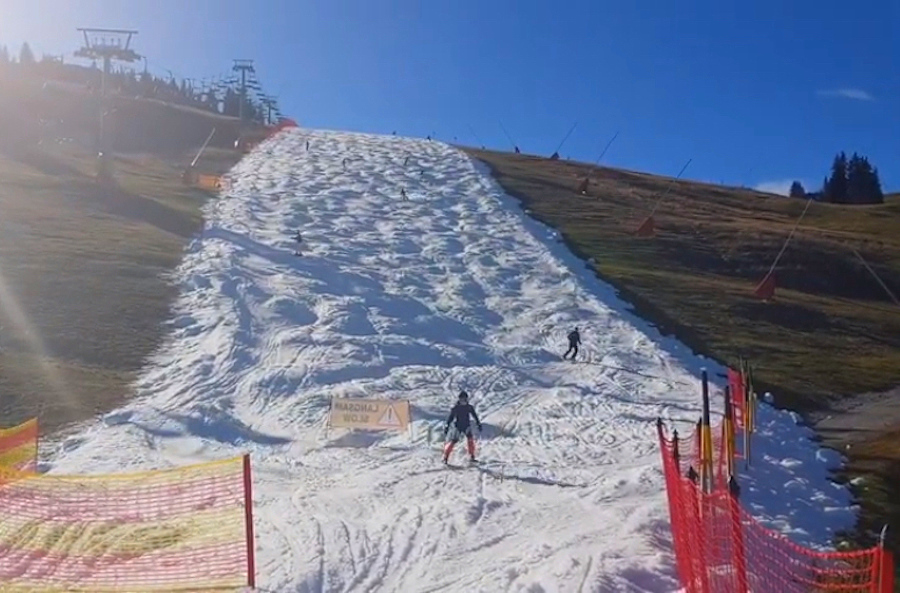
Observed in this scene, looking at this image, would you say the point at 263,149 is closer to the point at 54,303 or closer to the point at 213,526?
the point at 54,303

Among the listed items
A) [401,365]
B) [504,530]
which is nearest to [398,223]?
[401,365]

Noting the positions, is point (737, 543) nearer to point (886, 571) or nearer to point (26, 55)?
point (886, 571)

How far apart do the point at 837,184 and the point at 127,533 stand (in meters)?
114

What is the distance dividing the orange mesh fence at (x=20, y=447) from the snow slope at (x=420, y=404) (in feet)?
2.02

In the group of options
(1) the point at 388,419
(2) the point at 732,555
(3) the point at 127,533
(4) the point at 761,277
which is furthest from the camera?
(4) the point at 761,277

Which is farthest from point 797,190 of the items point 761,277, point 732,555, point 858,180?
point 732,555

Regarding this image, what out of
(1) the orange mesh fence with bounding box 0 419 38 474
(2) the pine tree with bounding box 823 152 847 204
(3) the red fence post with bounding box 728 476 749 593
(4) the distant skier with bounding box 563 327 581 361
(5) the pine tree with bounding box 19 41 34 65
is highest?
(5) the pine tree with bounding box 19 41 34 65

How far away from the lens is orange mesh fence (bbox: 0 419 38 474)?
19.0 metres

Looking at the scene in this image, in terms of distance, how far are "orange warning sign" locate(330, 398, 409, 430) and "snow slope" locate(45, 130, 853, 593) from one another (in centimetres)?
29

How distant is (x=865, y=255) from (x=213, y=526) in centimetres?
4704

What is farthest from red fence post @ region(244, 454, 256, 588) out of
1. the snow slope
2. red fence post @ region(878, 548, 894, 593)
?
red fence post @ region(878, 548, 894, 593)

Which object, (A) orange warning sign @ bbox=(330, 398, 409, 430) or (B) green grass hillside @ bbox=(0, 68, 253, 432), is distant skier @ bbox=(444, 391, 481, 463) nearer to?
(A) orange warning sign @ bbox=(330, 398, 409, 430)

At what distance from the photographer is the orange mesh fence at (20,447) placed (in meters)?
19.0

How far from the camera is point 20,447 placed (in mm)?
19703
